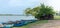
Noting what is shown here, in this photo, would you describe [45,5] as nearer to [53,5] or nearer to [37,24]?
[53,5]

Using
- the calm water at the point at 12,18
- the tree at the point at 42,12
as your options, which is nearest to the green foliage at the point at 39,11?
the tree at the point at 42,12

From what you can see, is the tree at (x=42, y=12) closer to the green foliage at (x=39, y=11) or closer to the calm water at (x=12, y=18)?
the green foliage at (x=39, y=11)

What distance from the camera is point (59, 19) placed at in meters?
→ 3.76

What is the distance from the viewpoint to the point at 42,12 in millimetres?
3717

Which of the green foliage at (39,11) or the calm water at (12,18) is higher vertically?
the green foliage at (39,11)

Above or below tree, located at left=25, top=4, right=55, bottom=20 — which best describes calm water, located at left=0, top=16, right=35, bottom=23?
below

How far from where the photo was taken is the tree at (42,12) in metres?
3.70

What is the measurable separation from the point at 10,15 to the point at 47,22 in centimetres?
85

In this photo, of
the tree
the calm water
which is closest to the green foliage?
the tree

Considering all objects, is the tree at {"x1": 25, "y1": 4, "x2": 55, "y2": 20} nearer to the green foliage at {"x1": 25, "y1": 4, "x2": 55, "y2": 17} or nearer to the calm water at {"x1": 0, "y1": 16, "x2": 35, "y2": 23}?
the green foliage at {"x1": 25, "y1": 4, "x2": 55, "y2": 17}

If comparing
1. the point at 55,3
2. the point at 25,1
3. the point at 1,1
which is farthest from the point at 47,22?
the point at 1,1

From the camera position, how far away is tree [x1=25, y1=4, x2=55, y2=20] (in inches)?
146

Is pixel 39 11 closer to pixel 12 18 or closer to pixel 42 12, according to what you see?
pixel 42 12

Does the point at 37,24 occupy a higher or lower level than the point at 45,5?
lower
